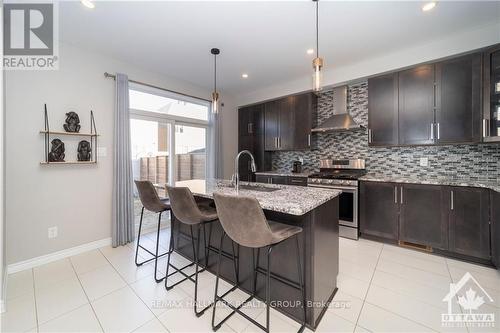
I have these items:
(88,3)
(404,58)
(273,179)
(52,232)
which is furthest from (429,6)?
(52,232)

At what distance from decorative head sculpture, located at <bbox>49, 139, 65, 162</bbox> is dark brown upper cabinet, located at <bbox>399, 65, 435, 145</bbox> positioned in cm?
453

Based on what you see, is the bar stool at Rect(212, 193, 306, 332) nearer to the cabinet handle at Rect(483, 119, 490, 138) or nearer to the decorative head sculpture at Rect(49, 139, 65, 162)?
the decorative head sculpture at Rect(49, 139, 65, 162)

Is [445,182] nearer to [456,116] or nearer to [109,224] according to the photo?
[456,116]

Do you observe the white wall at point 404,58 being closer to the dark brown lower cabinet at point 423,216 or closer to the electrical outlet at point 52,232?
the dark brown lower cabinet at point 423,216

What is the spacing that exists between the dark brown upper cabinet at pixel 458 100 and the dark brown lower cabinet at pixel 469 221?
656mm

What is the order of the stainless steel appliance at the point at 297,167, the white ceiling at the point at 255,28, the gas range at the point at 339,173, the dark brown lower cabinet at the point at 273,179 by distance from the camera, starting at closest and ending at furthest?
the white ceiling at the point at 255,28, the gas range at the point at 339,173, the dark brown lower cabinet at the point at 273,179, the stainless steel appliance at the point at 297,167

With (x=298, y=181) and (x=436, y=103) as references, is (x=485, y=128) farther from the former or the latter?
(x=298, y=181)

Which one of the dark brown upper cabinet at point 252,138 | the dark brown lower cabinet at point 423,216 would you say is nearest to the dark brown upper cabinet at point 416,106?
the dark brown lower cabinet at point 423,216

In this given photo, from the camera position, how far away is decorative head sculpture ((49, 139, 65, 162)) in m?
2.56

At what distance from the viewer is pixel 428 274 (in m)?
2.25

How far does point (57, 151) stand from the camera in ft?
8.53

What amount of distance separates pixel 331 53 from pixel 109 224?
13.4 ft

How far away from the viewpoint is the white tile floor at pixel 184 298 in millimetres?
1599

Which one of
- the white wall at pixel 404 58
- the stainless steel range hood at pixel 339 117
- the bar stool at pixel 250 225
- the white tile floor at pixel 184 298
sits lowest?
the white tile floor at pixel 184 298
